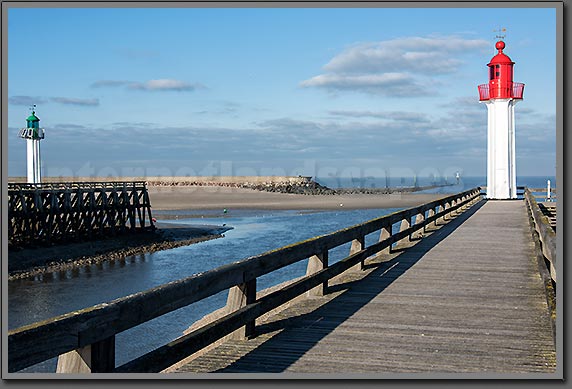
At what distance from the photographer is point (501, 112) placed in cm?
3086

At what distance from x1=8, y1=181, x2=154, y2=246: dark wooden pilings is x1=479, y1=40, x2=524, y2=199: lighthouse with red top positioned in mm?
18496

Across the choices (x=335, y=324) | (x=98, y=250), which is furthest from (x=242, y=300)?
(x=98, y=250)

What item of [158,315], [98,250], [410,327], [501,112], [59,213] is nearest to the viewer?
[158,315]

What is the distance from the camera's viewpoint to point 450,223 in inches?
729

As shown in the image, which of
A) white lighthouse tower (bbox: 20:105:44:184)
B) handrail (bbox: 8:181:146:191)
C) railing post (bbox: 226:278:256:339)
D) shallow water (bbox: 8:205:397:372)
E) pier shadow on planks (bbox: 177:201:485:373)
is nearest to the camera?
pier shadow on planks (bbox: 177:201:485:373)

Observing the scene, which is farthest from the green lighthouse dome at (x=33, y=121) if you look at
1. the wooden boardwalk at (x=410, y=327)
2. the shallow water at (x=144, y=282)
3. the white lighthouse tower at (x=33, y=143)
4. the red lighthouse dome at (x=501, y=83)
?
the wooden boardwalk at (x=410, y=327)

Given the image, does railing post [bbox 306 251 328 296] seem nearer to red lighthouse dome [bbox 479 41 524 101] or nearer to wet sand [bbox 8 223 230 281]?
wet sand [bbox 8 223 230 281]

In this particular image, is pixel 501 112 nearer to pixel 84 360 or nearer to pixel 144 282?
pixel 144 282

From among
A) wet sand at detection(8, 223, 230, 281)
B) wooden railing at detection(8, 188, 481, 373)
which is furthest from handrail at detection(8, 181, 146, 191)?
wooden railing at detection(8, 188, 481, 373)

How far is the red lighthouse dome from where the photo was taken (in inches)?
1214

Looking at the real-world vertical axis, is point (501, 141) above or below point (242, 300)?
above

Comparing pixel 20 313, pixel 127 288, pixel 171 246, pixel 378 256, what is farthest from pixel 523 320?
pixel 171 246

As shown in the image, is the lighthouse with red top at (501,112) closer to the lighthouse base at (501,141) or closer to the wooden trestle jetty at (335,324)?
the lighthouse base at (501,141)

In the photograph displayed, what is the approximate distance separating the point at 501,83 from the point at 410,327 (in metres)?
27.2
